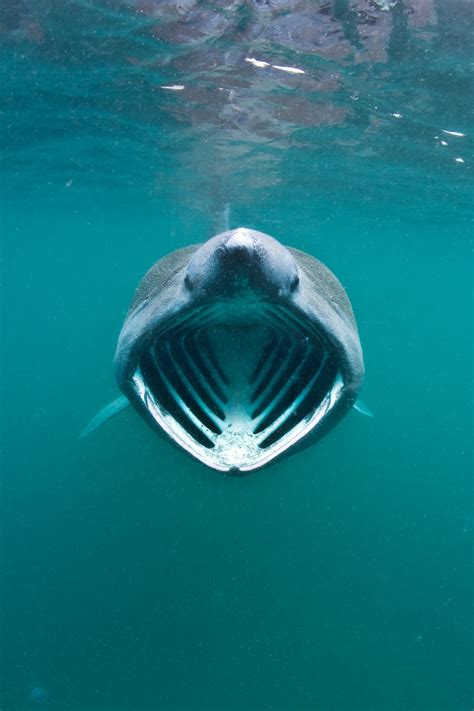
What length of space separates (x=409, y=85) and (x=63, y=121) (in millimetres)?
7585

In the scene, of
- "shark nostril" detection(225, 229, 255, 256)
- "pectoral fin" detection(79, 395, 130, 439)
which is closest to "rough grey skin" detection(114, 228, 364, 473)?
"shark nostril" detection(225, 229, 255, 256)

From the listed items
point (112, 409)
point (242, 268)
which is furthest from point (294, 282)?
point (112, 409)

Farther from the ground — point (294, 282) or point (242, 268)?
point (294, 282)

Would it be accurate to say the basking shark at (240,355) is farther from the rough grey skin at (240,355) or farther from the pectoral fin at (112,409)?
the pectoral fin at (112,409)

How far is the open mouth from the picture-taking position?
295cm

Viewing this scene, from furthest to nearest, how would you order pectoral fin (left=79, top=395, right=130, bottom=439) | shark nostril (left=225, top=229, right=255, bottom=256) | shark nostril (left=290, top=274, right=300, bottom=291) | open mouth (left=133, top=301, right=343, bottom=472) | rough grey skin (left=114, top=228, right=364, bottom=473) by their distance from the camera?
pectoral fin (left=79, top=395, right=130, bottom=439), open mouth (left=133, top=301, right=343, bottom=472), shark nostril (left=290, top=274, right=300, bottom=291), rough grey skin (left=114, top=228, right=364, bottom=473), shark nostril (left=225, top=229, right=255, bottom=256)

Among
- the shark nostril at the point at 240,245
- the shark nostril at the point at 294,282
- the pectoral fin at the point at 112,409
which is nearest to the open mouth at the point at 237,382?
the shark nostril at the point at 294,282

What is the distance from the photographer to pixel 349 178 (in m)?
16.1

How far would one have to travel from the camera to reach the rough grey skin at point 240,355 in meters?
2.48

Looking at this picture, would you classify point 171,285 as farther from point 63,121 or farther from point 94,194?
point 94,194

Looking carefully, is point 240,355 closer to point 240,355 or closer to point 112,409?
point 240,355

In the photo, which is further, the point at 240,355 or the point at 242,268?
the point at 240,355

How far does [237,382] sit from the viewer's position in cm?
375

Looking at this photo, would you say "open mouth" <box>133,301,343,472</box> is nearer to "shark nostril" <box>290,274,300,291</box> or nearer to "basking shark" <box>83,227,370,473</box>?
"basking shark" <box>83,227,370,473</box>
